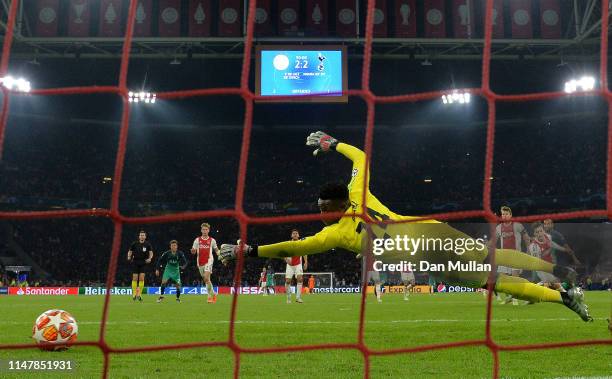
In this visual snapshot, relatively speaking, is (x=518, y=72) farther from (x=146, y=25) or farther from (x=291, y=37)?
(x=146, y=25)

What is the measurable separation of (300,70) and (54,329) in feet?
47.0

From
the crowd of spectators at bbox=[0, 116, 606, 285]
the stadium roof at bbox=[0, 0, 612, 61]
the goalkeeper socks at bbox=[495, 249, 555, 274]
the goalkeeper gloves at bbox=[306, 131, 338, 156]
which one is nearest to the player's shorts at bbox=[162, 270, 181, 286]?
the stadium roof at bbox=[0, 0, 612, 61]

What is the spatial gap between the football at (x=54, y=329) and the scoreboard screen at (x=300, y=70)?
529 inches

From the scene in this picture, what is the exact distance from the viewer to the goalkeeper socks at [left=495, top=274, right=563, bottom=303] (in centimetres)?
543

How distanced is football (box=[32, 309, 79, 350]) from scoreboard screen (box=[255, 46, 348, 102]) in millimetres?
13432

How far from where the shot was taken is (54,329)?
17.6 feet

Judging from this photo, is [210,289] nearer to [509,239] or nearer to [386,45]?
[509,239]

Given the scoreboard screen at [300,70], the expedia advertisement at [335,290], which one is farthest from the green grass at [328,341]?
the expedia advertisement at [335,290]

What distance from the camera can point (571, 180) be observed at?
3225 centimetres

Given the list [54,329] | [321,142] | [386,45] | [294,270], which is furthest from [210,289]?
[386,45]

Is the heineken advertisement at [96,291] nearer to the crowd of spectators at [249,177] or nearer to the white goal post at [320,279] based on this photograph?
the crowd of spectators at [249,177]

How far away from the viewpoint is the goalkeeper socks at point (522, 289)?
5.43 meters

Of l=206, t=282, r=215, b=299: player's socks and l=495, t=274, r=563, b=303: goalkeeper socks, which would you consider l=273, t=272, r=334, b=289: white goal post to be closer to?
l=206, t=282, r=215, b=299: player's socks

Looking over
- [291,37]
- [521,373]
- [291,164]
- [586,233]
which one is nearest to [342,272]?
[291,164]
